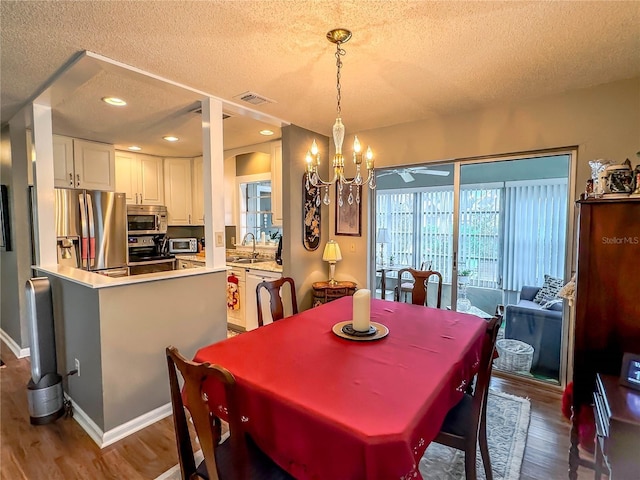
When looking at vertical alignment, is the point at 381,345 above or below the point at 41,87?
below

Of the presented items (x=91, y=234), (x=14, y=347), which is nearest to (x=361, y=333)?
(x=91, y=234)

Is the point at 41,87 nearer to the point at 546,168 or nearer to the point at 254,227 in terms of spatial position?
the point at 254,227

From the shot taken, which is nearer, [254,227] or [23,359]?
[23,359]

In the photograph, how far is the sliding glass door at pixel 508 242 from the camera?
291cm

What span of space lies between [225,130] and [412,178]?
7.41ft

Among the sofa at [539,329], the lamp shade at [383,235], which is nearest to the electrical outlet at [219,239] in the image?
the lamp shade at [383,235]

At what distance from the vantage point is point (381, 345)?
1692 millimetres

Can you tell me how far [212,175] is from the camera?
2631mm

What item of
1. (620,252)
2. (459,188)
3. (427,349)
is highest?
(459,188)

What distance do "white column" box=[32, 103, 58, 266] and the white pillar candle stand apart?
2.71 m

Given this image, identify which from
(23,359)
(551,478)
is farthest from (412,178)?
(23,359)

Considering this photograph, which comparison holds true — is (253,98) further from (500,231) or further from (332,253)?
(500,231)

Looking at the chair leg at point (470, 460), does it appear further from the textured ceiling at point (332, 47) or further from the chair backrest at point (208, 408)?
the textured ceiling at point (332, 47)

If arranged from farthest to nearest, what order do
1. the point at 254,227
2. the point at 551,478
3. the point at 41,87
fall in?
the point at 254,227 < the point at 41,87 < the point at 551,478
